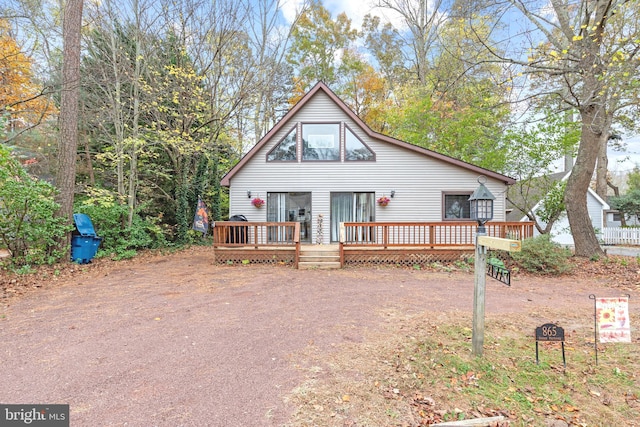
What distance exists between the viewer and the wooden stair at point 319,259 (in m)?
8.48

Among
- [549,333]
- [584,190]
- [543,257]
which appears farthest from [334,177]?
[549,333]

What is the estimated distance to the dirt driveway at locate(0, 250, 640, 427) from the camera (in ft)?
8.45

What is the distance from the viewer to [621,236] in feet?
53.5

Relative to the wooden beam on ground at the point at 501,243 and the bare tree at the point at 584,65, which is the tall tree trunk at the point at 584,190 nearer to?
the bare tree at the point at 584,65

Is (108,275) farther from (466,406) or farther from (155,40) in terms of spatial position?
(155,40)

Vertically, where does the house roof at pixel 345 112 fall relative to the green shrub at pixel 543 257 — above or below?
above

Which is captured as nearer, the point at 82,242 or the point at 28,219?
the point at 28,219

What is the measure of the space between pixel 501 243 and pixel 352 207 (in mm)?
7788

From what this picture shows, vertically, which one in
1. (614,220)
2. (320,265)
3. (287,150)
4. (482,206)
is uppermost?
(287,150)

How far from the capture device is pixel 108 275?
760 cm

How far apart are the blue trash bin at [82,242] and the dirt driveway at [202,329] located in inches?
40.1

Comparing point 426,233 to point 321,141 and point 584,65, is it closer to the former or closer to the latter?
point 321,141

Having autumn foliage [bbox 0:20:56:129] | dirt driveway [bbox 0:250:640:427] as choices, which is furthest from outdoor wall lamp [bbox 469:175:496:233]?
autumn foliage [bbox 0:20:56:129]

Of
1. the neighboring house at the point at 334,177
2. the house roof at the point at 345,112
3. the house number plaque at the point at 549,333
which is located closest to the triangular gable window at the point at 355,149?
the neighboring house at the point at 334,177
